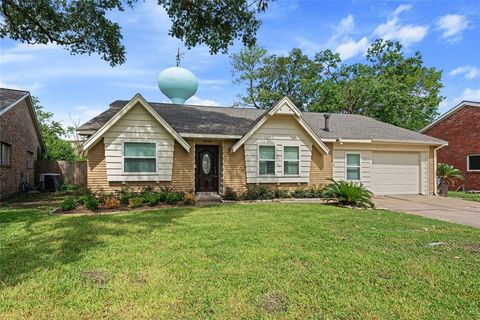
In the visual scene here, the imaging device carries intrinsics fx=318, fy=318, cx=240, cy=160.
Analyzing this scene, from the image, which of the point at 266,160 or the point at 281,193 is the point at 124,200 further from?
the point at 281,193

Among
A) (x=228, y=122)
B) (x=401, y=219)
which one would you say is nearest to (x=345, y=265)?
(x=401, y=219)

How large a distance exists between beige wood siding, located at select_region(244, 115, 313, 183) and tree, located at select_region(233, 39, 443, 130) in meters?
16.2

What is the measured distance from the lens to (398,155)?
16938 mm

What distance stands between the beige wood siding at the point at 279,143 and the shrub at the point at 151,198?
4077 millimetres

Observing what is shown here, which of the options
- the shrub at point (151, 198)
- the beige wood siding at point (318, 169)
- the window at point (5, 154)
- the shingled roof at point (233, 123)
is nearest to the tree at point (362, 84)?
the shingled roof at point (233, 123)

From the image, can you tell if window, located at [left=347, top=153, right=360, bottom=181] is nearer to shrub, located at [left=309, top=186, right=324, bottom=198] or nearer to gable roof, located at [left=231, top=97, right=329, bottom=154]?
shrub, located at [left=309, top=186, right=324, bottom=198]

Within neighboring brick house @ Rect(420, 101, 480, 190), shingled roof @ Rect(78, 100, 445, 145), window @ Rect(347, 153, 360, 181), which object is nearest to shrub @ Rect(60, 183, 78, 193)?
shingled roof @ Rect(78, 100, 445, 145)

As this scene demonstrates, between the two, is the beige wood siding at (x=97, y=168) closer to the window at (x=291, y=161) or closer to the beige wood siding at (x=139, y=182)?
the beige wood siding at (x=139, y=182)

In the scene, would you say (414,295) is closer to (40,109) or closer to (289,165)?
(289,165)

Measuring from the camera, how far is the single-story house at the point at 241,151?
12305mm

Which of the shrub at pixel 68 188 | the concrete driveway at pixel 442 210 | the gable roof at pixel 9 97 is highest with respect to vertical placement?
the gable roof at pixel 9 97

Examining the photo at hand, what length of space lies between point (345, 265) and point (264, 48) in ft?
110

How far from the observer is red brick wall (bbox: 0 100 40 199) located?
47.1 feet

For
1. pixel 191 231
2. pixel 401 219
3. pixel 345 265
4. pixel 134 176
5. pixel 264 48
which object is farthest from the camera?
pixel 264 48
